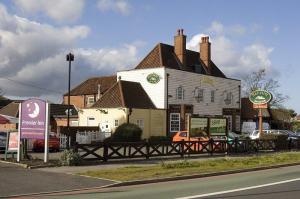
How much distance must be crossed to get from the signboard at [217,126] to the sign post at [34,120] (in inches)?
502

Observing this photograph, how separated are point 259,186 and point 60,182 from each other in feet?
20.7

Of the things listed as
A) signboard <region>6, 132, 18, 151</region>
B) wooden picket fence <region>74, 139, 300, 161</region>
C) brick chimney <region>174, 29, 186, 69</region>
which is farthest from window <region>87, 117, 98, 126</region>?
signboard <region>6, 132, 18, 151</region>

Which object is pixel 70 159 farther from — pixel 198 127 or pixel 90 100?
pixel 90 100

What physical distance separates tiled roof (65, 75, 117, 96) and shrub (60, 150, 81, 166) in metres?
42.4

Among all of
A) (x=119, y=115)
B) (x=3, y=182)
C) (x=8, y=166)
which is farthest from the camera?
(x=119, y=115)

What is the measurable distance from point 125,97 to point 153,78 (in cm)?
432

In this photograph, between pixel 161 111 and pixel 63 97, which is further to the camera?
pixel 63 97

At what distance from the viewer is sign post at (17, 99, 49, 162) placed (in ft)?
77.3

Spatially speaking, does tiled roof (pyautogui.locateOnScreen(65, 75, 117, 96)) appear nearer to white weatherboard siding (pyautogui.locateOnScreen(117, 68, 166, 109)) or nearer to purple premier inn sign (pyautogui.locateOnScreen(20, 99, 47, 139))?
white weatherboard siding (pyautogui.locateOnScreen(117, 68, 166, 109))

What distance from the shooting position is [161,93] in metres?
51.9

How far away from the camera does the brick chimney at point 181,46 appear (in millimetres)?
55956

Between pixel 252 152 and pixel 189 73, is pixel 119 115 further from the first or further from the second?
pixel 252 152

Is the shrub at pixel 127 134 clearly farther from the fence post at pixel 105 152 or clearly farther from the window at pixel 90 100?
the window at pixel 90 100

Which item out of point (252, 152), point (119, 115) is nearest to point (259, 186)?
point (252, 152)
